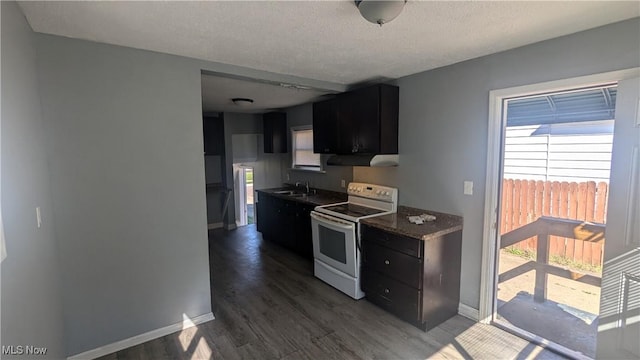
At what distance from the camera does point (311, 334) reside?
2629mm

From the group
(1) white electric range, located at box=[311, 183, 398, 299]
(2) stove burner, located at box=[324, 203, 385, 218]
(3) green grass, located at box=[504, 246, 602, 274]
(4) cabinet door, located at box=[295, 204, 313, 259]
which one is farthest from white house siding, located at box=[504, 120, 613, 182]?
(4) cabinet door, located at box=[295, 204, 313, 259]

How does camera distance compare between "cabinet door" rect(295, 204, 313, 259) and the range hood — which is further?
"cabinet door" rect(295, 204, 313, 259)

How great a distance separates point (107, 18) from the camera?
1816mm

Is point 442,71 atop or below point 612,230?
atop

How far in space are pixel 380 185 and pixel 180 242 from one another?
2256 mm

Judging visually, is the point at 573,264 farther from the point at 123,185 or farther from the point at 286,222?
the point at 123,185

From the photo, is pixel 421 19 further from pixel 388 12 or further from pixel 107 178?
pixel 107 178

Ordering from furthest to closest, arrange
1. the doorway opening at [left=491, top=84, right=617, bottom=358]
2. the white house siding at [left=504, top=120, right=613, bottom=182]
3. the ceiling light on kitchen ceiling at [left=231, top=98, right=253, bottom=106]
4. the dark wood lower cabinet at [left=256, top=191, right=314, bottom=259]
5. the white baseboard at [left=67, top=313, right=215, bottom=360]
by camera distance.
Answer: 1. the ceiling light on kitchen ceiling at [left=231, top=98, right=253, bottom=106]
2. the dark wood lower cabinet at [left=256, top=191, right=314, bottom=259]
3. the white house siding at [left=504, top=120, right=613, bottom=182]
4. the doorway opening at [left=491, top=84, right=617, bottom=358]
5. the white baseboard at [left=67, top=313, right=215, bottom=360]

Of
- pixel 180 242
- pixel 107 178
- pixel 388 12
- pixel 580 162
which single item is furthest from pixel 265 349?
pixel 580 162

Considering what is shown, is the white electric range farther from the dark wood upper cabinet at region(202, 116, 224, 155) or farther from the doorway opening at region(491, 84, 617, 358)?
the dark wood upper cabinet at region(202, 116, 224, 155)

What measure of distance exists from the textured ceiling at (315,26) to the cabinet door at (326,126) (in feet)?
4.02

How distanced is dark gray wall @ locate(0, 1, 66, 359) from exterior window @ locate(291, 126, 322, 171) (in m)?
3.56

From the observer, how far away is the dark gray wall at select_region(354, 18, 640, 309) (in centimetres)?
204

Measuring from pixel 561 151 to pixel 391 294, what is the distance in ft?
10.8
